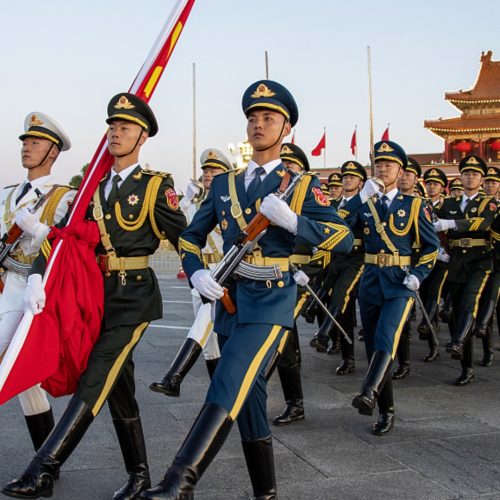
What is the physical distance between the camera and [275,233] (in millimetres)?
3881

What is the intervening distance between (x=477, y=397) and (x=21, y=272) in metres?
3.88

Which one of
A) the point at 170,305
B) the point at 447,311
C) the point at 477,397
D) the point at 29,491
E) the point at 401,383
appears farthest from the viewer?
the point at 170,305

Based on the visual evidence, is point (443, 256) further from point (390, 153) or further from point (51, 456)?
point (51, 456)

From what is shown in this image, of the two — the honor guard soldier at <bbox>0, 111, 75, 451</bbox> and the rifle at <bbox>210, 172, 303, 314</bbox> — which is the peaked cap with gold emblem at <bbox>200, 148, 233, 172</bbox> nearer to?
the honor guard soldier at <bbox>0, 111, 75, 451</bbox>

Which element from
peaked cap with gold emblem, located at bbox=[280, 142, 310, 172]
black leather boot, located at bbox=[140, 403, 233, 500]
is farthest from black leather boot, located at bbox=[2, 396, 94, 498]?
peaked cap with gold emblem, located at bbox=[280, 142, 310, 172]

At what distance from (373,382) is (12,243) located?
245 cm

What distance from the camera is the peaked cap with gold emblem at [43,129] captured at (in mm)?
4914

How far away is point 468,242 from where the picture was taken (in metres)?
8.09

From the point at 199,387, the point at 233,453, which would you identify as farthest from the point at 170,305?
the point at 233,453

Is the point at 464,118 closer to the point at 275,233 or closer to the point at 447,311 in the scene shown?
the point at 447,311

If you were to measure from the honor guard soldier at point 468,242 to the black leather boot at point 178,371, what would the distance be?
259 cm

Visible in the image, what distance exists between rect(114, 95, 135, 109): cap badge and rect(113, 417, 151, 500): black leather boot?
1.64 meters

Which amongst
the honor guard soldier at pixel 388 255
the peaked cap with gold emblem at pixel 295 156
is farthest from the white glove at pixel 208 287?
the peaked cap with gold emblem at pixel 295 156

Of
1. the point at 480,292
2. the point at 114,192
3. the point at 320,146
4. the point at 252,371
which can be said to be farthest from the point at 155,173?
the point at 320,146
